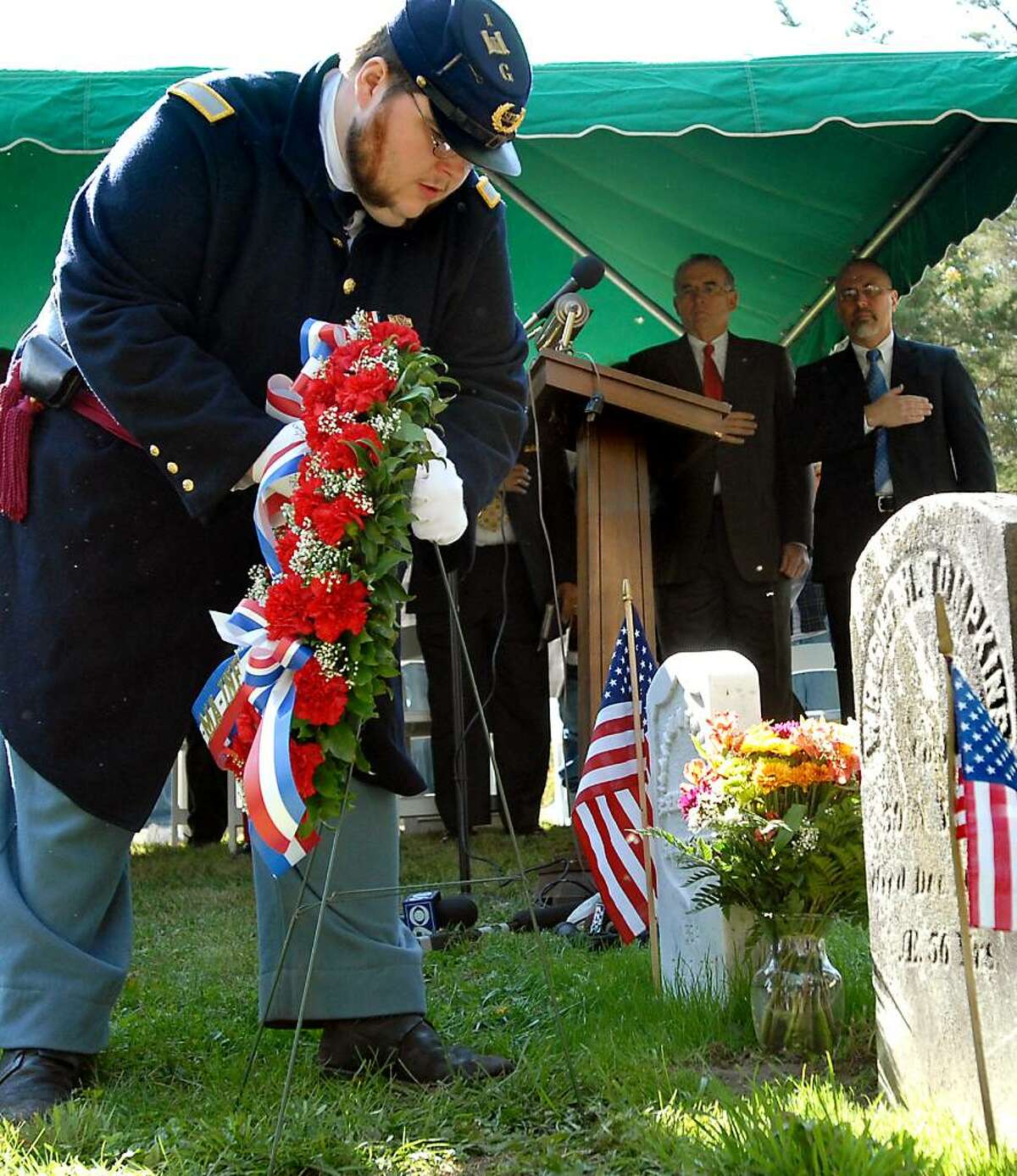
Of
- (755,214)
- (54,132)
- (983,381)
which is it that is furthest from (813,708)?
(983,381)

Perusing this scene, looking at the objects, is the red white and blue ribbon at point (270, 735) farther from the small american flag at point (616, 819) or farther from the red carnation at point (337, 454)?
the small american flag at point (616, 819)

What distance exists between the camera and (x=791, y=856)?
11.4 feet

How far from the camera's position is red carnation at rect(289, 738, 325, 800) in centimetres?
287

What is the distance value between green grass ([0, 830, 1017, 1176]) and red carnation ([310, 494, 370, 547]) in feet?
2.74

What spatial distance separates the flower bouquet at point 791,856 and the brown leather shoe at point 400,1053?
67 cm

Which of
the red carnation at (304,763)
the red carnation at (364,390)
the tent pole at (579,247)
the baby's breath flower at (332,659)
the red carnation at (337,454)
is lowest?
the red carnation at (304,763)

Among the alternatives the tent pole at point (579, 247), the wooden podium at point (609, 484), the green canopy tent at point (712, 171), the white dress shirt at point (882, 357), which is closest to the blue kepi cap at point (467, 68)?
the wooden podium at point (609, 484)

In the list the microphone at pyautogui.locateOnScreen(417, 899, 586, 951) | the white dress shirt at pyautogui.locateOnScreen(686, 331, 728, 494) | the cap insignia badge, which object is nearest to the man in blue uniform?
the cap insignia badge

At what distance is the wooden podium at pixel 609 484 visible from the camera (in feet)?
18.3

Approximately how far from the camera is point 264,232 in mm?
3320

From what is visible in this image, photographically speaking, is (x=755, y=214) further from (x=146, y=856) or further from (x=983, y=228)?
(x=983, y=228)

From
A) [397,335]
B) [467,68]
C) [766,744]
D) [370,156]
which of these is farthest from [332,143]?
[766,744]

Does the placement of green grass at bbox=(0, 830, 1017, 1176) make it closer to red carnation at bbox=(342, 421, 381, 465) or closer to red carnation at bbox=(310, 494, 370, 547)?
red carnation at bbox=(310, 494, 370, 547)

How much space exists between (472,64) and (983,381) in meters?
21.4
